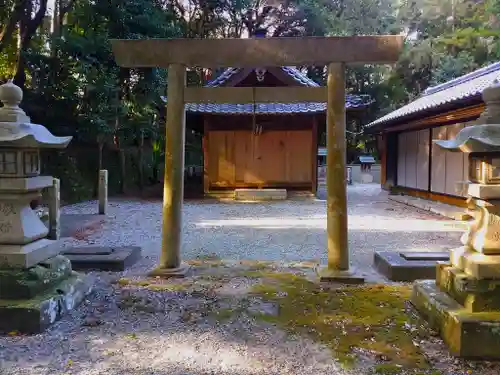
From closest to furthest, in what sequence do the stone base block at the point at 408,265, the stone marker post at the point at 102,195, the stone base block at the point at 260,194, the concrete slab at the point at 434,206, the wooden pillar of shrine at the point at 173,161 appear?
the stone base block at the point at 408,265 < the wooden pillar of shrine at the point at 173,161 < the concrete slab at the point at 434,206 < the stone marker post at the point at 102,195 < the stone base block at the point at 260,194

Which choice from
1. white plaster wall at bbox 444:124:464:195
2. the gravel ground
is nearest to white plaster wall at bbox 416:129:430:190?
white plaster wall at bbox 444:124:464:195

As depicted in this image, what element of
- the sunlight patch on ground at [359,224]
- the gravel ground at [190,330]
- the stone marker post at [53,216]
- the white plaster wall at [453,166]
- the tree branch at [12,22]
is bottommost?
the gravel ground at [190,330]

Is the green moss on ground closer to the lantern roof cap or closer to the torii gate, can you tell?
the torii gate

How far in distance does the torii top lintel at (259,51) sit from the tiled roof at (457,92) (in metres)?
4.67

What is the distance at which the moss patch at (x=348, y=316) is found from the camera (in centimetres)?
291

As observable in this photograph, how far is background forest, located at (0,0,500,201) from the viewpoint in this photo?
44.5 ft

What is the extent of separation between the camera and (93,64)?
13.7 metres

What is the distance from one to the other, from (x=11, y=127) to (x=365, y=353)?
11.0 feet

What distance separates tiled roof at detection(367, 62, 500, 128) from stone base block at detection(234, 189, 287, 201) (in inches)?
174

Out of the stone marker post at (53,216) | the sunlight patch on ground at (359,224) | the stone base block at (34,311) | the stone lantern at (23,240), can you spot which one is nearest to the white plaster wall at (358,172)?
the sunlight patch on ground at (359,224)

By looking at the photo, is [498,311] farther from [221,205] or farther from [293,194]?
[293,194]

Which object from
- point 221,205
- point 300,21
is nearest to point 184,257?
point 221,205

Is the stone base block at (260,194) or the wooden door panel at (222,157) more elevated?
the wooden door panel at (222,157)

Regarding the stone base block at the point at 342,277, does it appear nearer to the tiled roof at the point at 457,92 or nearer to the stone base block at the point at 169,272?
the stone base block at the point at 169,272
